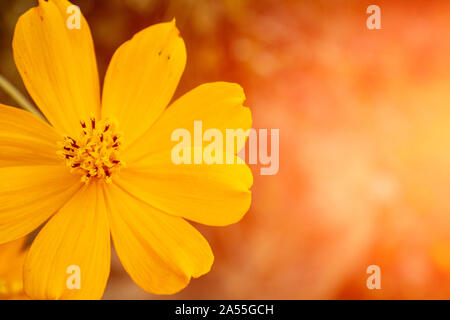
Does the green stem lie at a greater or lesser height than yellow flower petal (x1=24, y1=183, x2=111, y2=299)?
greater

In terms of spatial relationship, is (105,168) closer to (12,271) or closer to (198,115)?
(198,115)

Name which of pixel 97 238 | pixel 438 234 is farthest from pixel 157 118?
pixel 438 234

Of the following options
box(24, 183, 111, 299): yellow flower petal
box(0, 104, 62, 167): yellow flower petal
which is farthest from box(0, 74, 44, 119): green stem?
box(24, 183, 111, 299): yellow flower petal

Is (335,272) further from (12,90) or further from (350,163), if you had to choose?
(12,90)

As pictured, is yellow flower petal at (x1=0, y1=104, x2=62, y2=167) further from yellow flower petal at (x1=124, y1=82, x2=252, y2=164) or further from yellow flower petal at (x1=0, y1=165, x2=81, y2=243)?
yellow flower petal at (x1=124, y1=82, x2=252, y2=164)

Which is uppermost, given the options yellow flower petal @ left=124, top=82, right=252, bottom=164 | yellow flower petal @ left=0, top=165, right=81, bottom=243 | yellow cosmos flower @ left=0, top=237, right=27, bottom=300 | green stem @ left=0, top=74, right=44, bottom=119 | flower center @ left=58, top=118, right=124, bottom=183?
green stem @ left=0, top=74, right=44, bottom=119

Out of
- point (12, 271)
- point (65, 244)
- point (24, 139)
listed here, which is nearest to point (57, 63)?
point (24, 139)
